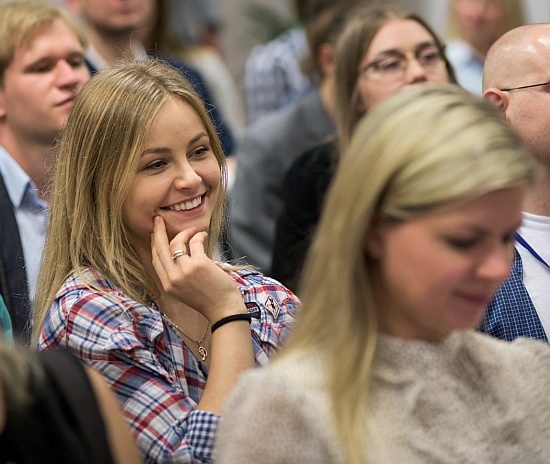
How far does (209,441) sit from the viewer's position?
6.76 feet

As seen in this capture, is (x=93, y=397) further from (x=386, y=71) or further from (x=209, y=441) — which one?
(x=386, y=71)

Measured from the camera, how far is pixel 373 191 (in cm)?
153

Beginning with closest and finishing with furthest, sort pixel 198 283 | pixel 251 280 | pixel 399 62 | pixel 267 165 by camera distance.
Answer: pixel 198 283 < pixel 251 280 < pixel 399 62 < pixel 267 165

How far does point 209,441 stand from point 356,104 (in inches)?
82.2

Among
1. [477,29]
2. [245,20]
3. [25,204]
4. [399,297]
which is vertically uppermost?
[399,297]

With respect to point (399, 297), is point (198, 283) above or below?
below

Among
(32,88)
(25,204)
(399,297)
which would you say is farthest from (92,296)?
(32,88)

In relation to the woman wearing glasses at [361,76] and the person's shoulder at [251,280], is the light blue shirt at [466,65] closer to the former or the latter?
the woman wearing glasses at [361,76]

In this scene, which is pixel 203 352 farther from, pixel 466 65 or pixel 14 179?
pixel 466 65

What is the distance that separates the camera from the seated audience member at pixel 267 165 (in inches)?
177

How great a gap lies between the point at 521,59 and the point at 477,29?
320 centimetres

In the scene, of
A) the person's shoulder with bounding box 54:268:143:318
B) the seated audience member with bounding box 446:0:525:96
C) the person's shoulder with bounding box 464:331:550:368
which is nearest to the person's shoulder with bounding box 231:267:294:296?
the person's shoulder with bounding box 54:268:143:318

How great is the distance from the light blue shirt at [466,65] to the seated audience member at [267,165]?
1448 millimetres

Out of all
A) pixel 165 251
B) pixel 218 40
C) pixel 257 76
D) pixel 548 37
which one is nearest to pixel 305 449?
pixel 165 251
